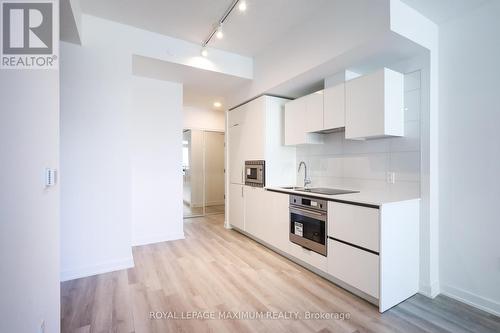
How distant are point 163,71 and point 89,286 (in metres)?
2.77

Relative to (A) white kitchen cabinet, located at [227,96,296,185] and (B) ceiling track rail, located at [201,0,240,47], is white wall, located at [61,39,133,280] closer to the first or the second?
(B) ceiling track rail, located at [201,0,240,47]

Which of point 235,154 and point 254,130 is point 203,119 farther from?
point 254,130

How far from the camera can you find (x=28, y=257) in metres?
1.15

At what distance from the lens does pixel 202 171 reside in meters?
6.23

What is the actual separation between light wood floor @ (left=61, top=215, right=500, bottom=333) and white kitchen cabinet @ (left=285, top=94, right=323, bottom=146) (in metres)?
1.61

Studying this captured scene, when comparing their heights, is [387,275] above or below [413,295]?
above

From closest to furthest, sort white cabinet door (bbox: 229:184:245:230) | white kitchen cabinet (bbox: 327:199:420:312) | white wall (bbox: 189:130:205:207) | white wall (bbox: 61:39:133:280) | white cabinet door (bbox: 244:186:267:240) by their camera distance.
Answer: white kitchen cabinet (bbox: 327:199:420:312)
white wall (bbox: 61:39:133:280)
white cabinet door (bbox: 244:186:267:240)
white cabinet door (bbox: 229:184:245:230)
white wall (bbox: 189:130:205:207)

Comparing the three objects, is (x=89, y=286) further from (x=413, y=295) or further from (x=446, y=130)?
(x=446, y=130)

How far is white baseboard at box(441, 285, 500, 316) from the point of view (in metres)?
2.02

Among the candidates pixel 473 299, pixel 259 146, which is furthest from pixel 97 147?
pixel 473 299

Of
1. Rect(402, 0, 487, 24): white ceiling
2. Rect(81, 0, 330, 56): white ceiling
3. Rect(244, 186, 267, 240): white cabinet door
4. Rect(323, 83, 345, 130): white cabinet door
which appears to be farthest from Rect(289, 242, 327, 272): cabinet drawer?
Rect(81, 0, 330, 56): white ceiling

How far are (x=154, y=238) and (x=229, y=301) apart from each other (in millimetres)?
2088

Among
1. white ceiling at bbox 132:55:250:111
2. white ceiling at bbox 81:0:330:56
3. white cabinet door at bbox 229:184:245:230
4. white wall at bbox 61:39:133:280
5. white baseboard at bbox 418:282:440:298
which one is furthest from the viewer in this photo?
white cabinet door at bbox 229:184:245:230

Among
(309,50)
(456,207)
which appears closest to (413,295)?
(456,207)
